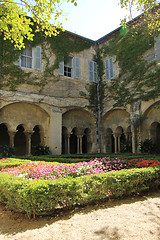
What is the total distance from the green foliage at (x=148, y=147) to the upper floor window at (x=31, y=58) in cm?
766

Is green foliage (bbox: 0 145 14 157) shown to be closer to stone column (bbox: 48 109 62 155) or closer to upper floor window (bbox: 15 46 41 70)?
stone column (bbox: 48 109 62 155)

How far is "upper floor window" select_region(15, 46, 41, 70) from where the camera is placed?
11.7m

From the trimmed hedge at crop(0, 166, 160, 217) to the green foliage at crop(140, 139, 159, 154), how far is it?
21.4ft

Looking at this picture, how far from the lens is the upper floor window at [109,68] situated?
13.6m

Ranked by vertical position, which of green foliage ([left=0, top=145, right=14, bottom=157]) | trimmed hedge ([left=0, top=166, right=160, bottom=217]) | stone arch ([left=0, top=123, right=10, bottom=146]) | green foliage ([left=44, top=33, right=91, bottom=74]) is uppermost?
green foliage ([left=44, top=33, right=91, bottom=74])

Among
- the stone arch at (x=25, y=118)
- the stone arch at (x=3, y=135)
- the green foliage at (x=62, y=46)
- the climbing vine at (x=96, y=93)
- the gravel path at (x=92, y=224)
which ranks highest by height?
the green foliage at (x=62, y=46)

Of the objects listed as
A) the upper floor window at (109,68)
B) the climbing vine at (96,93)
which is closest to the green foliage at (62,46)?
the climbing vine at (96,93)

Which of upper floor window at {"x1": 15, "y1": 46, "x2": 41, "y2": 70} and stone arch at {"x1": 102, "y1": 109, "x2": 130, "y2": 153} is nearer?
upper floor window at {"x1": 15, "y1": 46, "x2": 41, "y2": 70}

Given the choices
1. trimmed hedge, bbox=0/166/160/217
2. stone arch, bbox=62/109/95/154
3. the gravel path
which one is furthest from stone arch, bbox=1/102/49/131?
the gravel path

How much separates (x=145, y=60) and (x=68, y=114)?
5.81 metres

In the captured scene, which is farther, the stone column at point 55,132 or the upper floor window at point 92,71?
the upper floor window at point 92,71

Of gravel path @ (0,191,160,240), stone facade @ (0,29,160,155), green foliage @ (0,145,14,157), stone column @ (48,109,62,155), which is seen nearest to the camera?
gravel path @ (0,191,160,240)

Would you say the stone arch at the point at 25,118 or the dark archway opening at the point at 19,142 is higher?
the stone arch at the point at 25,118

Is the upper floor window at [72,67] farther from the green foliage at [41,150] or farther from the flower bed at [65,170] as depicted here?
the flower bed at [65,170]
